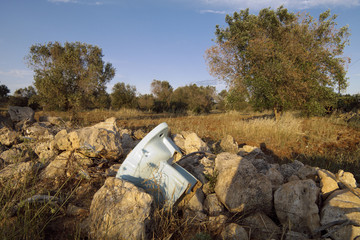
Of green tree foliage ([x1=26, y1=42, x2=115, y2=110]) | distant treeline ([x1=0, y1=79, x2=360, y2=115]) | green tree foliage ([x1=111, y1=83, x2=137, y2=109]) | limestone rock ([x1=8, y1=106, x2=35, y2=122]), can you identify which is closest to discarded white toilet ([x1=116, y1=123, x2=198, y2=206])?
limestone rock ([x1=8, y1=106, x2=35, y2=122])

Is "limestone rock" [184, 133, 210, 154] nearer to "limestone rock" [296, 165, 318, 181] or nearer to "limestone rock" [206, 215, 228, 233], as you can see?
"limestone rock" [296, 165, 318, 181]

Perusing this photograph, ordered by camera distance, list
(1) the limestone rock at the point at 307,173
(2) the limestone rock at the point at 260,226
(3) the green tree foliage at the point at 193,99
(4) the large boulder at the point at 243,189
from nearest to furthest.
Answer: (2) the limestone rock at the point at 260,226 → (4) the large boulder at the point at 243,189 → (1) the limestone rock at the point at 307,173 → (3) the green tree foliage at the point at 193,99

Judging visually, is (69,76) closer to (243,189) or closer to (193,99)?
(243,189)

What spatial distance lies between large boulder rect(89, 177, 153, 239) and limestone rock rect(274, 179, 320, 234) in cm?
146

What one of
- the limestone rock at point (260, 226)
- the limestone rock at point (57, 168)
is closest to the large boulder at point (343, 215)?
the limestone rock at point (260, 226)

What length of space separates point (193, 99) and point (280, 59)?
19571 millimetres

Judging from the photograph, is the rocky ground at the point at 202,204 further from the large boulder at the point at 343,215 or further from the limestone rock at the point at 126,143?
the limestone rock at the point at 126,143

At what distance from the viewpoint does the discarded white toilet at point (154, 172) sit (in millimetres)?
2215

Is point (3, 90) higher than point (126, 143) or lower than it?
higher

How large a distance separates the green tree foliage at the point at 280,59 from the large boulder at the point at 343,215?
7.19 m

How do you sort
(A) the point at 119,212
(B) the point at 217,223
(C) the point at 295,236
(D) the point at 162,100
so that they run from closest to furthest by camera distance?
(C) the point at 295,236 → (A) the point at 119,212 → (B) the point at 217,223 → (D) the point at 162,100

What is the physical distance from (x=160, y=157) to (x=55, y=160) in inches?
80.1

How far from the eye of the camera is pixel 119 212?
1.95 meters

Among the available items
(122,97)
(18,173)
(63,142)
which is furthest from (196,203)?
(122,97)
